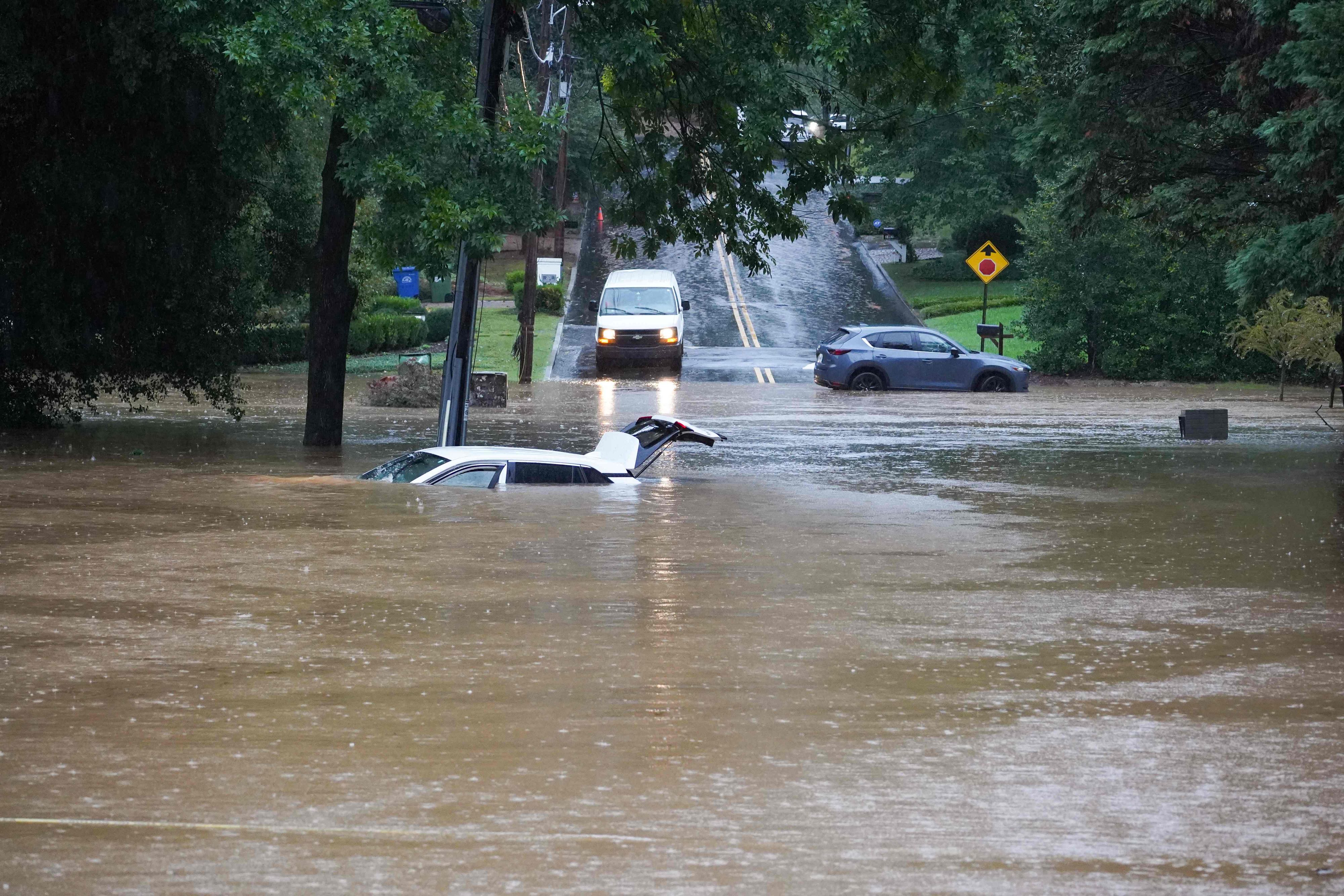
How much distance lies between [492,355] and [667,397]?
388 inches

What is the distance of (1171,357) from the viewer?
43.0 metres

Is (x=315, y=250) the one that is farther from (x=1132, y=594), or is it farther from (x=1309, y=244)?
(x=1132, y=594)

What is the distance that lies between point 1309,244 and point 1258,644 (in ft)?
28.2

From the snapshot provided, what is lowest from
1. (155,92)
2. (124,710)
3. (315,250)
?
(124,710)

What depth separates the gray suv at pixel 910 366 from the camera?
3778 cm

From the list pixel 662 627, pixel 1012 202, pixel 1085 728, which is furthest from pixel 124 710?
pixel 1012 202

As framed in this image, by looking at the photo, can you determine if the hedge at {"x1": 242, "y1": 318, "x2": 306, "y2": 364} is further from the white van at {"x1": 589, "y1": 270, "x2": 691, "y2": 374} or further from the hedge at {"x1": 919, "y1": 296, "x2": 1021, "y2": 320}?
the hedge at {"x1": 919, "y1": 296, "x2": 1021, "y2": 320}

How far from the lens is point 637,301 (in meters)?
42.4

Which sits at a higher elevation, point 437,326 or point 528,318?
point 528,318

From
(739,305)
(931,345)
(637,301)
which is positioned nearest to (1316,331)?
(931,345)

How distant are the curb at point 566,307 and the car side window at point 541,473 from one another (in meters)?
21.9

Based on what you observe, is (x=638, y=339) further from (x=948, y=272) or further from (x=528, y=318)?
(x=948, y=272)

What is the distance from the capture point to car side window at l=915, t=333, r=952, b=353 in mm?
38031

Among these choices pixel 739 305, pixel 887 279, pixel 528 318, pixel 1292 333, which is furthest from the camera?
pixel 887 279
